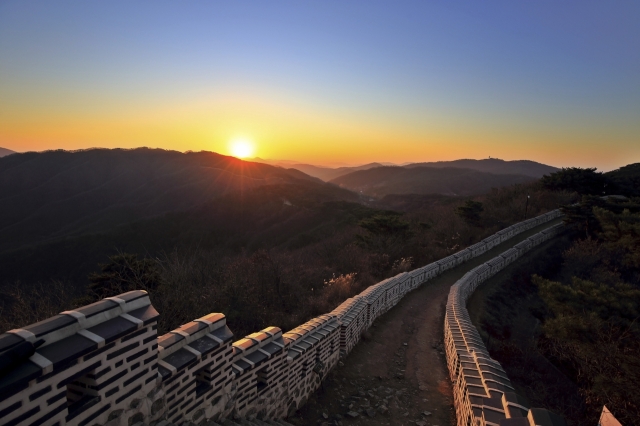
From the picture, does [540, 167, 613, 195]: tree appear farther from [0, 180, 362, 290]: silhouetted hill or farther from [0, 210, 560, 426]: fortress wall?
[0, 210, 560, 426]: fortress wall

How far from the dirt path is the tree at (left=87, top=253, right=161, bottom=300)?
23.2 ft

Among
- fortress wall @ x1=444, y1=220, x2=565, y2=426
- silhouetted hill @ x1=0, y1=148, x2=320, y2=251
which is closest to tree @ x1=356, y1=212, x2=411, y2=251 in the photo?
fortress wall @ x1=444, y1=220, x2=565, y2=426

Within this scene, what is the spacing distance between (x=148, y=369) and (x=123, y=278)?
10610 mm

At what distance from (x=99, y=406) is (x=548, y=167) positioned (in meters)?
202

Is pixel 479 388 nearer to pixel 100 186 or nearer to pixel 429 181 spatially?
pixel 100 186

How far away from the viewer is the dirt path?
5.12 m

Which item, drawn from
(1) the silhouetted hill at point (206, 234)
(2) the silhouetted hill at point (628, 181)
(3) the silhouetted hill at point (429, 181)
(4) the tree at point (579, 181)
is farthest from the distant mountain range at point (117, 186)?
(2) the silhouetted hill at point (628, 181)

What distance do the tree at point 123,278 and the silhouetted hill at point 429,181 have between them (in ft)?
298

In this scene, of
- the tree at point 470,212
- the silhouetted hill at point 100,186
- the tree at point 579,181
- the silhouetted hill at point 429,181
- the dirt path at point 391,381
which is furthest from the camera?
the silhouetted hill at point 429,181

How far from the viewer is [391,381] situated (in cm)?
624

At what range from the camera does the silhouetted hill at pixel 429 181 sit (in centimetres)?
10744

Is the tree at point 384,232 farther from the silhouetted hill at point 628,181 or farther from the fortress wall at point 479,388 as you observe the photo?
the silhouetted hill at point 628,181

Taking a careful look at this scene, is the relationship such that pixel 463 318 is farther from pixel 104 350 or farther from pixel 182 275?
pixel 182 275

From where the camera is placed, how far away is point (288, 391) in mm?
→ 4734
